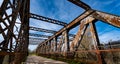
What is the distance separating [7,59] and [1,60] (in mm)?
246

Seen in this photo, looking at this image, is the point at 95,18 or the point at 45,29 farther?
the point at 45,29

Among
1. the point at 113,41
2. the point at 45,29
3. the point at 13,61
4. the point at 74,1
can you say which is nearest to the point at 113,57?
the point at 113,41

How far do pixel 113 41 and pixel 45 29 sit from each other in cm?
1436

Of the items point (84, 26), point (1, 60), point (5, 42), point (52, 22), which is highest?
point (52, 22)

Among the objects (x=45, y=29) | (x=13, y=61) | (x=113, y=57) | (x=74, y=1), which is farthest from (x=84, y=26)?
(x=45, y=29)

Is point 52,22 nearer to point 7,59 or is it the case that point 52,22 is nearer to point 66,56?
point 66,56

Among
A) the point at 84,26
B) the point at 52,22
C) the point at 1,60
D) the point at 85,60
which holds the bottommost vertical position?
the point at 85,60

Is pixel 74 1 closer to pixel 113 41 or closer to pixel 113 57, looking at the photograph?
pixel 113 41

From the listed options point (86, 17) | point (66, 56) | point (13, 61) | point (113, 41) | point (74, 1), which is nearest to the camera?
point (13, 61)

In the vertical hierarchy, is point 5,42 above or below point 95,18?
below

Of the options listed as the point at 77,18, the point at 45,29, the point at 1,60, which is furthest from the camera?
the point at 45,29

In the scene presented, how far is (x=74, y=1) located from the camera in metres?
7.75

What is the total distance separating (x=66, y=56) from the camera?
920cm

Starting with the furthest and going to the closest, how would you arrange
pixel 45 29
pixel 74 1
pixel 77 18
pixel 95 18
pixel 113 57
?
pixel 45 29 → pixel 77 18 → pixel 74 1 → pixel 95 18 → pixel 113 57
